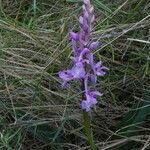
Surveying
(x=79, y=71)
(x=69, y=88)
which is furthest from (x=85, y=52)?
(x=69, y=88)

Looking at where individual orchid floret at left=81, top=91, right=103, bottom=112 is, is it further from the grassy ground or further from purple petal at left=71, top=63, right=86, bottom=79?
the grassy ground

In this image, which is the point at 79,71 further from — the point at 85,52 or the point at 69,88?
the point at 69,88

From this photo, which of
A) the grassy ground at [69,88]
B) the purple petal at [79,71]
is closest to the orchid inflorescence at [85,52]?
the purple petal at [79,71]

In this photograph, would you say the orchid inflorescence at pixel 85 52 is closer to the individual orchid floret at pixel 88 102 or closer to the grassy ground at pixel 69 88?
the individual orchid floret at pixel 88 102

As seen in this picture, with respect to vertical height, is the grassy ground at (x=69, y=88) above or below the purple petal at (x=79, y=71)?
below

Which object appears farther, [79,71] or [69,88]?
[69,88]

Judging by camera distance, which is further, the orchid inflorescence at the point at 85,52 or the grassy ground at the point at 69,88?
the grassy ground at the point at 69,88

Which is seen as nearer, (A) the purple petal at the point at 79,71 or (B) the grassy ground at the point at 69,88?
(A) the purple petal at the point at 79,71

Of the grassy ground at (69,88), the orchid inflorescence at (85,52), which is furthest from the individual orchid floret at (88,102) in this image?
the grassy ground at (69,88)
